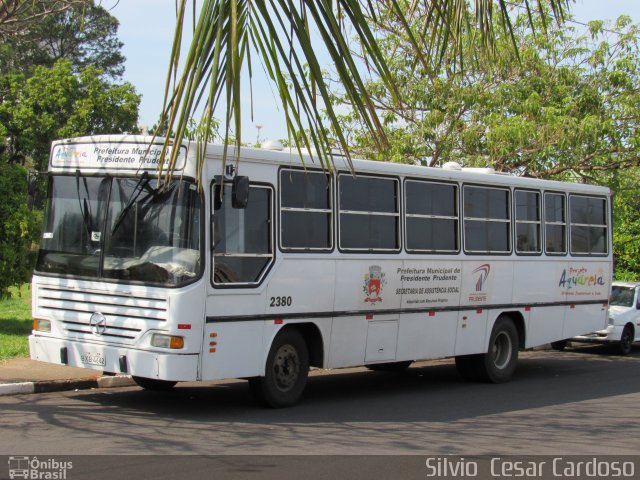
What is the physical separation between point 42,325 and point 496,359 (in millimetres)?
7368

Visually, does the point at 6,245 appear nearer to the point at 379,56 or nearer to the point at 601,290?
the point at 601,290

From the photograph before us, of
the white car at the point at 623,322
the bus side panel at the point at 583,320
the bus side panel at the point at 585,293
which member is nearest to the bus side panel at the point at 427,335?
the bus side panel at the point at 585,293

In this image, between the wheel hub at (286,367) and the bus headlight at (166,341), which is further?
the wheel hub at (286,367)

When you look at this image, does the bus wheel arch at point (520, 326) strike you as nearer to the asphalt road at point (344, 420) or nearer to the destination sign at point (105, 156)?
the asphalt road at point (344, 420)

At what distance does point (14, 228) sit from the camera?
1655 cm

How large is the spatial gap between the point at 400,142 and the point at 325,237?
891 cm

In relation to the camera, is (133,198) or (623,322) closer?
(133,198)

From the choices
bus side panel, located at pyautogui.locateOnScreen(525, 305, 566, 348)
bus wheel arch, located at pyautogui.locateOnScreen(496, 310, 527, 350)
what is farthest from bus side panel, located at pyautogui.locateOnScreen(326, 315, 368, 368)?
bus side panel, located at pyautogui.locateOnScreen(525, 305, 566, 348)

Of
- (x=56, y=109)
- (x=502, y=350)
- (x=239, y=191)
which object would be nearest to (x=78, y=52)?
(x=56, y=109)

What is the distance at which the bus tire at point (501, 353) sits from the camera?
46.6ft

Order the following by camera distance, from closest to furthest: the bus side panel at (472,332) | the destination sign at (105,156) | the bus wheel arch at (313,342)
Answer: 1. the destination sign at (105,156)
2. the bus wheel arch at (313,342)
3. the bus side panel at (472,332)

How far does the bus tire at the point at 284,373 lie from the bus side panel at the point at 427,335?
1876 mm

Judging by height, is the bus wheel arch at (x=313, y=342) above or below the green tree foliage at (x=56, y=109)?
below
